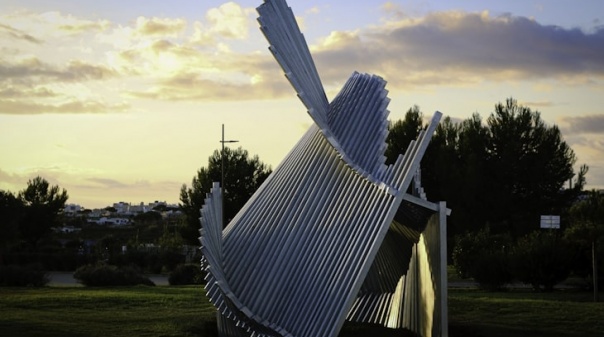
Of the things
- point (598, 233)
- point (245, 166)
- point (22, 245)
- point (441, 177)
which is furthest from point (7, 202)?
point (598, 233)

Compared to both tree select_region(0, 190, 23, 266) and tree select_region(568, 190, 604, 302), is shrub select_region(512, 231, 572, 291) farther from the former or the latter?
tree select_region(0, 190, 23, 266)

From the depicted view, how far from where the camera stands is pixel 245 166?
47.2 meters

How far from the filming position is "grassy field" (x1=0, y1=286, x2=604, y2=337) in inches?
714

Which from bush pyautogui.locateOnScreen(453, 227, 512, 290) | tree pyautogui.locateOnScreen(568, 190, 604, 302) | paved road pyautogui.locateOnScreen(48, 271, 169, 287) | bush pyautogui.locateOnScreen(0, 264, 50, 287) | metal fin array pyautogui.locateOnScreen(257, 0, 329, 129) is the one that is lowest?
paved road pyautogui.locateOnScreen(48, 271, 169, 287)

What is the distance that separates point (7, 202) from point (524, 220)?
23.3 m

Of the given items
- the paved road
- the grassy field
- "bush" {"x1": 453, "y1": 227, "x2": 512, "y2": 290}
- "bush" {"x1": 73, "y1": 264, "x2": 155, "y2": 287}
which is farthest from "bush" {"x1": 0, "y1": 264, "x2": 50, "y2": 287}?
"bush" {"x1": 453, "y1": 227, "x2": 512, "y2": 290}

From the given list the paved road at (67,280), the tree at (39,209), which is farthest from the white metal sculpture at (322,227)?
the tree at (39,209)

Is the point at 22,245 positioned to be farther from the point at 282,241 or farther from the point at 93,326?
the point at 282,241

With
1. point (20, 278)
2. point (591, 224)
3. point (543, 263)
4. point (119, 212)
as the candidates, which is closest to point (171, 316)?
point (20, 278)

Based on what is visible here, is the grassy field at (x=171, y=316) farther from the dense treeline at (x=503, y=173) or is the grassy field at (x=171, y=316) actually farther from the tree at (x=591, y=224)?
the dense treeline at (x=503, y=173)

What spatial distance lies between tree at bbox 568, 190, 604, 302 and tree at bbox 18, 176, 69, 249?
102 ft

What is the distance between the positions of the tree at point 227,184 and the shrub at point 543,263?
19.1 meters

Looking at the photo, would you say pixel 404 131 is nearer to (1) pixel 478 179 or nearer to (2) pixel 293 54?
(1) pixel 478 179

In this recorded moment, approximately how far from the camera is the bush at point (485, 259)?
99.8 feet
